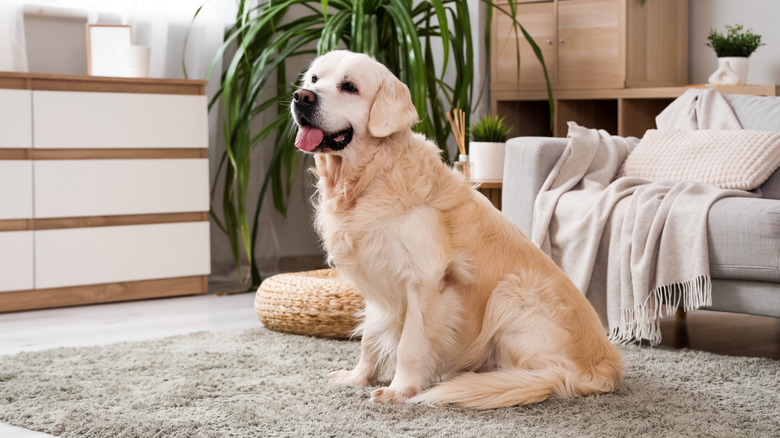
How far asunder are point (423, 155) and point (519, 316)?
1.43 ft

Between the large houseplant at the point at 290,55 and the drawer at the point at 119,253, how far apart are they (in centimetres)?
23

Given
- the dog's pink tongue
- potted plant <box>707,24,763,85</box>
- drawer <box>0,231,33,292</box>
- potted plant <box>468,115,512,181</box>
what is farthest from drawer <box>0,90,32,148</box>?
potted plant <box>707,24,763,85</box>

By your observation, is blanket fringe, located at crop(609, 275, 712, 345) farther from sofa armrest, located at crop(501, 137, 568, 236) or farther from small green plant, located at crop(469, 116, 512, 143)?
small green plant, located at crop(469, 116, 512, 143)

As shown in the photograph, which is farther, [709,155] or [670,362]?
[709,155]

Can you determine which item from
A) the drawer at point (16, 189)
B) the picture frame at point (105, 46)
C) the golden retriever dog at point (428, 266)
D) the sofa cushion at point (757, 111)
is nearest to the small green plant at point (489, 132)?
the sofa cushion at point (757, 111)

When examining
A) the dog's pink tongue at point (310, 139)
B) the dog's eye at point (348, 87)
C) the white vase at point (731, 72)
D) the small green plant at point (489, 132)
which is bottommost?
the dog's pink tongue at point (310, 139)

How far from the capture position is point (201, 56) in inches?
174

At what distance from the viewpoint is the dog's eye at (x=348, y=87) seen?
6.63 ft

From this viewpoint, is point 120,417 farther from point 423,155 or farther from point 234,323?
point 234,323

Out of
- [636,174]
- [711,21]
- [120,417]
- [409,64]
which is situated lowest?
[120,417]

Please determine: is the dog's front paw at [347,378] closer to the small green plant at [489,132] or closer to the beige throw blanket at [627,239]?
the beige throw blanket at [627,239]

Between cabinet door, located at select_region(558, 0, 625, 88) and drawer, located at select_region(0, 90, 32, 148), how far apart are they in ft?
8.52

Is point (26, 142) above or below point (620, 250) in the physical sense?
above

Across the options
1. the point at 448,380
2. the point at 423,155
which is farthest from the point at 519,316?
the point at 423,155
